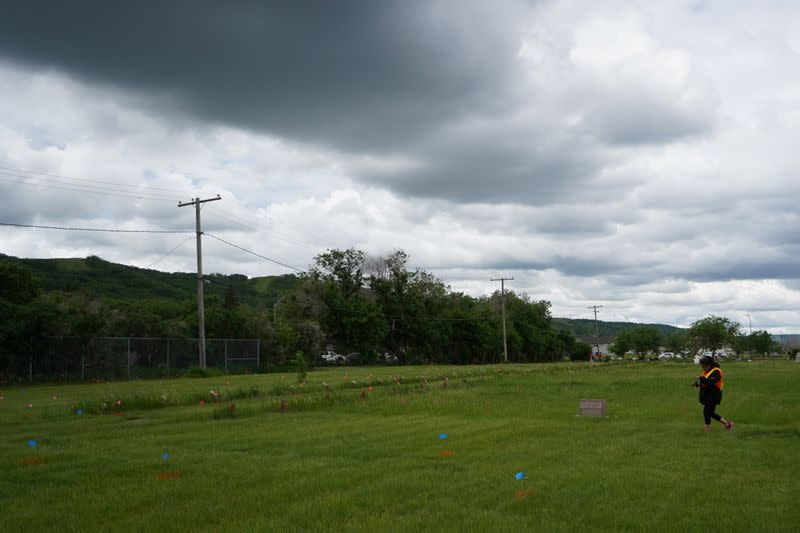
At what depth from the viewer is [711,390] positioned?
16.0 metres

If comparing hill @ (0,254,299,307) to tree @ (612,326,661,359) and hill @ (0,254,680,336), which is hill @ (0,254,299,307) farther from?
tree @ (612,326,661,359)

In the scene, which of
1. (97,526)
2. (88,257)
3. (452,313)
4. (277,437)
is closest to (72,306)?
(277,437)

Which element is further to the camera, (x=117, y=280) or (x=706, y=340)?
(x=706, y=340)

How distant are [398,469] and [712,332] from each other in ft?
470

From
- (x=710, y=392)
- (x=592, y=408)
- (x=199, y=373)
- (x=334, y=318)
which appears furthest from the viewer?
(x=334, y=318)

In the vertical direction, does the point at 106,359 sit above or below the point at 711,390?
above

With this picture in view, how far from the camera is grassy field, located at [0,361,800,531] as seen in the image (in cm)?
802

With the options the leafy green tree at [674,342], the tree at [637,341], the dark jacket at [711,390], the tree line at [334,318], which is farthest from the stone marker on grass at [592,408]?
the leafy green tree at [674,342]

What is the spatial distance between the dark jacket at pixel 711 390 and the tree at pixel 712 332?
13539cm

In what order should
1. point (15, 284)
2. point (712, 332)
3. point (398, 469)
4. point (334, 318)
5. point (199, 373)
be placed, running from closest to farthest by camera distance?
point (398, 469)
point (15, 284)
point (199, 373)
point (334, 318)
point (712, 332)

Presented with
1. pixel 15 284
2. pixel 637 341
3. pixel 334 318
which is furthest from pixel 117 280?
pixel 637 341

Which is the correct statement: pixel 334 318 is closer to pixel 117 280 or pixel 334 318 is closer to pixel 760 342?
pixel 117 280

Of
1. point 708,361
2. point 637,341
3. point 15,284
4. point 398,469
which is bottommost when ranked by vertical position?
point 637,341

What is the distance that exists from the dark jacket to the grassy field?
87cm
